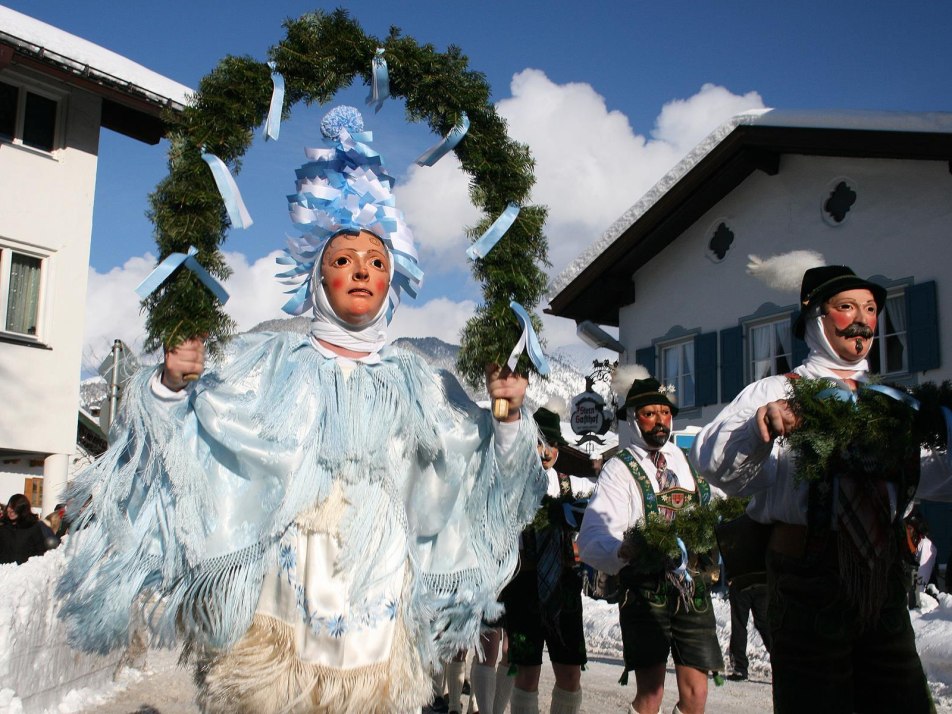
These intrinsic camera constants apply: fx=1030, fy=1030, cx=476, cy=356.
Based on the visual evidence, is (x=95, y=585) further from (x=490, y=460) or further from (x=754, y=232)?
(x=754, y=232)

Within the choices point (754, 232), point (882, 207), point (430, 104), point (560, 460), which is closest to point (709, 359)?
point (754, 232)

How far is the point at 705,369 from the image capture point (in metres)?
16.8

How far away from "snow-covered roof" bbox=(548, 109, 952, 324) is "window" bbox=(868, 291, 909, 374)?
2069 millimetres

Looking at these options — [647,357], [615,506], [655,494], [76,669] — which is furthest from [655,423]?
[647,357]

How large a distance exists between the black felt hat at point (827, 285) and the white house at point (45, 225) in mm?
13563

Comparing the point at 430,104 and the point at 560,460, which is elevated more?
the point at 430,104

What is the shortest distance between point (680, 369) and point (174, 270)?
14630 millimetres

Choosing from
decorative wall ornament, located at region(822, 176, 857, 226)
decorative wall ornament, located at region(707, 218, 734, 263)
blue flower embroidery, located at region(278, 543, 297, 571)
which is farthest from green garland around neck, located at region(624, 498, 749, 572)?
decorative wall ornament, located at region(707, 218, 734, 263)

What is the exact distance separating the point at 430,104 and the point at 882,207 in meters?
11.9

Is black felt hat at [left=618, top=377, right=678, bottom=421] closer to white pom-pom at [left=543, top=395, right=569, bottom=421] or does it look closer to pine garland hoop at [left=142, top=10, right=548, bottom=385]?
white pom-pom at [left=543, top=395, right=569, bottom=421]

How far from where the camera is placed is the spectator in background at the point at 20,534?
35.8ft

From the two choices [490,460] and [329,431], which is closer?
[329,431]

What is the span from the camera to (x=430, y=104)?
4430 millimetres

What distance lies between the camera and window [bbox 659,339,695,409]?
17359 mm
